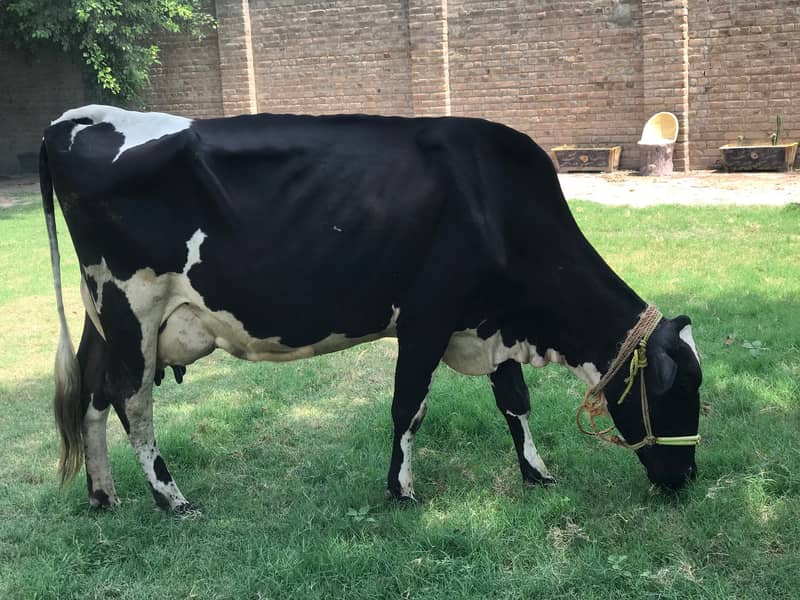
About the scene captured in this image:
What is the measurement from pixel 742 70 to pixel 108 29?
32.7 feet

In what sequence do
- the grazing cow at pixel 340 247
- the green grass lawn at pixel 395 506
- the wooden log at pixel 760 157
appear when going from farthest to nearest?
1. the wooden log at pixel 760 157
2. the grazing cow at pixel 340 247
3. the green grass lawn at pixel 395 506

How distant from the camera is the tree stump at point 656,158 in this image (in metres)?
13.7

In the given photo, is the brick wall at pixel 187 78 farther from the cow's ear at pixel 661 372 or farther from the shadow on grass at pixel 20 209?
the cow's ear at pixel 661 372

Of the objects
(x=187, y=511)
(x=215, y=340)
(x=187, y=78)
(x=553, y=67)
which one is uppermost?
(x=187, y=78)

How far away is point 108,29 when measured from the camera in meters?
15.0


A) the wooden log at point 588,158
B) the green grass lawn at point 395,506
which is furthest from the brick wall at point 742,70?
the green grass lawn at point 395,506

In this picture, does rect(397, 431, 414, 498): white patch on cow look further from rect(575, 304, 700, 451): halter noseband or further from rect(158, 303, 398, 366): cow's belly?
rect(575, 304, 700, 451): halter noseband

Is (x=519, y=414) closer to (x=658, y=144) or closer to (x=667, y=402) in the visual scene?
(x=667, y=402)

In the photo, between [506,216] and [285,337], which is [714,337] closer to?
[506,216]

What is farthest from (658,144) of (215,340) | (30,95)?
(30,95)

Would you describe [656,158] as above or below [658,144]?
below

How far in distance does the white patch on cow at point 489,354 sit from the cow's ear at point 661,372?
0.36m

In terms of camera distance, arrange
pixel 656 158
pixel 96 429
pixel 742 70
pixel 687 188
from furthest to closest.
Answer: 1. pixel 656 158
2. pixel 742 70
3. pixel 687 188
4. pixel 96 429

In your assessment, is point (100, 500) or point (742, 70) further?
point (742, 70)
